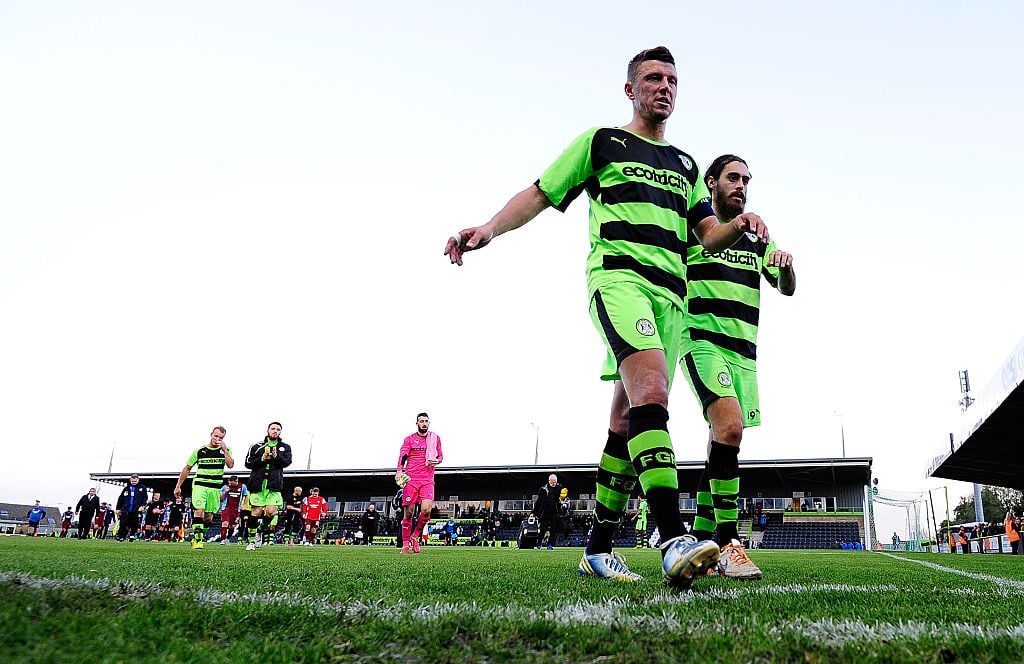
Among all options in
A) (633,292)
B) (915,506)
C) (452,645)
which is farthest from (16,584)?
(915,506)

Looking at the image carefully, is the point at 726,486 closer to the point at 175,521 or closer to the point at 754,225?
the point at 754,225

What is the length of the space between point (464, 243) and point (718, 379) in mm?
2072

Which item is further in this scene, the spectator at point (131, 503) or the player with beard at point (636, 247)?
the spectator at point (131, 503)

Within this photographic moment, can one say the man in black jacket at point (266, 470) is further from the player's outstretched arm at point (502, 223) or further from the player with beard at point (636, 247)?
the player's outstretched arm at point (502, 223)

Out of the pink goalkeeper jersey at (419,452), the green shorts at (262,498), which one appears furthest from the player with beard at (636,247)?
the green shorts at (262,498)

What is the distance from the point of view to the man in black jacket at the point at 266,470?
12.4 m

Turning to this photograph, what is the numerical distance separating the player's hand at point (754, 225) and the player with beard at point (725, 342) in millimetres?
817

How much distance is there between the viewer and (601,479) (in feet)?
12.1

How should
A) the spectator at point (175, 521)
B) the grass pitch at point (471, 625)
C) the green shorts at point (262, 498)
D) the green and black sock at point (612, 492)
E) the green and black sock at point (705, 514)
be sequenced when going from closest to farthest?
the grass pitch at point (471, 625) < the green and black sock at point (612, 492) < the green and black sock at point (705, 514) < the green shorts at point (262, 498) < the spectator at point (175, 521)

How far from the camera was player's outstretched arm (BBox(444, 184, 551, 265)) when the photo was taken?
10.4 feet

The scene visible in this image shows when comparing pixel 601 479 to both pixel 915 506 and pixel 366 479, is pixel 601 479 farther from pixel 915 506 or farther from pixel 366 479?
pixel 366 479

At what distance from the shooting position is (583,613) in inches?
77.2

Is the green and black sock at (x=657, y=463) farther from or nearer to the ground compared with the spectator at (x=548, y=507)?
farther from the ground

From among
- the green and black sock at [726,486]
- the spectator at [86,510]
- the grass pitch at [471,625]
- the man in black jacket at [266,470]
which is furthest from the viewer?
the spectator at [86,510]
